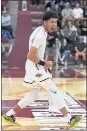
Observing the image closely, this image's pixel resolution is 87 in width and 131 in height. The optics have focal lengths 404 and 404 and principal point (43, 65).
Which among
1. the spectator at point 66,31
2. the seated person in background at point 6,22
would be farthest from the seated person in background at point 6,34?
the spectator at point 66,31

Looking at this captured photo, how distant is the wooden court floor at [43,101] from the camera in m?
7.37

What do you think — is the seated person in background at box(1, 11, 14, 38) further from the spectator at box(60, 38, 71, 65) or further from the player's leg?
the player's leg

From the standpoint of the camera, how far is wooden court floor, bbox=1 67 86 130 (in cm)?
737

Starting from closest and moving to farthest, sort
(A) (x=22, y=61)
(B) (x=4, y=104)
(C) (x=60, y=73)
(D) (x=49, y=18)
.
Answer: (D) (x=49, y=18)
(B) (x=4, y=104)
(C) (x=60, y=73)
(A) (x=22, y=61)

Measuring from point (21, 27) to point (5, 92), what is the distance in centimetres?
614

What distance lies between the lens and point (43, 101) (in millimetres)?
9680

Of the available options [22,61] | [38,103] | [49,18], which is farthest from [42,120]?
[22,61]

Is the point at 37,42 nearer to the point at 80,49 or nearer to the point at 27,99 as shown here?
the point at 27,99

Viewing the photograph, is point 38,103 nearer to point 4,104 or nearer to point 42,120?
point 4,104

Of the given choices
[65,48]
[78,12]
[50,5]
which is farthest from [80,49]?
[50,5]

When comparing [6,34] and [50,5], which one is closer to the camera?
[6,34]

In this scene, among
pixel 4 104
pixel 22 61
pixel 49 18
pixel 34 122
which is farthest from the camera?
pixel 22 61

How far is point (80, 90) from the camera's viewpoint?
38.3 ft

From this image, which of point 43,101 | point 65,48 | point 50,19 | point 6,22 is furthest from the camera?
point 6,22
